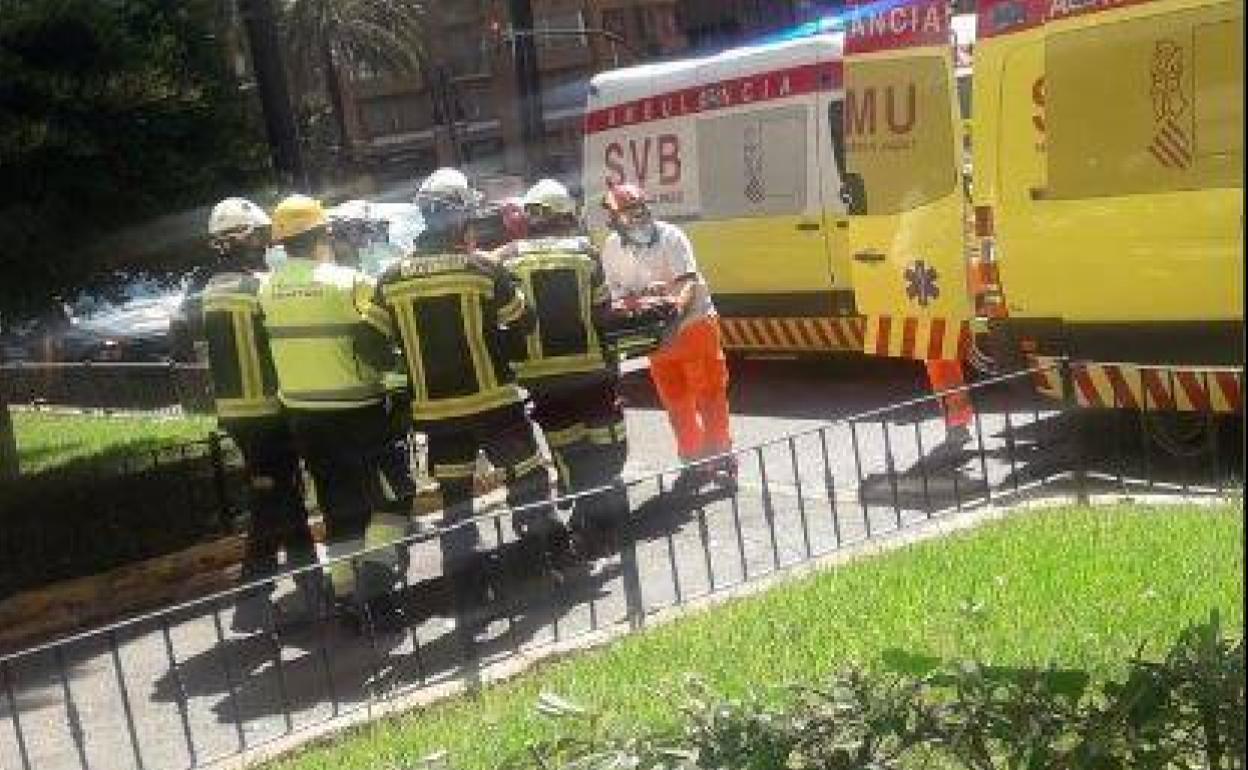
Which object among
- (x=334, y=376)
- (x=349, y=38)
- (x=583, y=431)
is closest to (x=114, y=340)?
(x=583, y=431)

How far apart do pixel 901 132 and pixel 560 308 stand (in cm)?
275

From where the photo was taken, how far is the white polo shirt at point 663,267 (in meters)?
8.74

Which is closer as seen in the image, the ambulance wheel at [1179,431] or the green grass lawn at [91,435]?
the ambulance wheel at [1179,431]

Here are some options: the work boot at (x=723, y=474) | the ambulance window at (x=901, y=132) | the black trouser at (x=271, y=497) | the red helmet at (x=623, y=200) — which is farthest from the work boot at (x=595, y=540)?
the ambulance window at (x=901, y=132)

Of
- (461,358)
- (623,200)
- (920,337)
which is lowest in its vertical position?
(920,337)

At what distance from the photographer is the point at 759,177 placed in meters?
12.2

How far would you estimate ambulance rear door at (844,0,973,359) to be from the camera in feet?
30.1

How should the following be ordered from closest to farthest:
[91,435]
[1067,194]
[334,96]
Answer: [1067,194], [91,435], [334,96]

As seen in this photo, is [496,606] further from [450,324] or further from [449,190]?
[449,190]

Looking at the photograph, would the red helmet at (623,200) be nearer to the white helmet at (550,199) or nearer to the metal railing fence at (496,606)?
the white helmet at (550,199)

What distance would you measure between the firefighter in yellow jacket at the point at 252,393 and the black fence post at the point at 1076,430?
131 inches

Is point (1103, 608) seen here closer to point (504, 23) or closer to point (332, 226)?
point (332, 226)

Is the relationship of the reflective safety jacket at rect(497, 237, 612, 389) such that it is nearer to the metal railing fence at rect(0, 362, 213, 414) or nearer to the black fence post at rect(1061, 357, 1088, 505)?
the black fence post at rect(1061, 357, 1088, 505)

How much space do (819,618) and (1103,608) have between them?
0.95 meters
